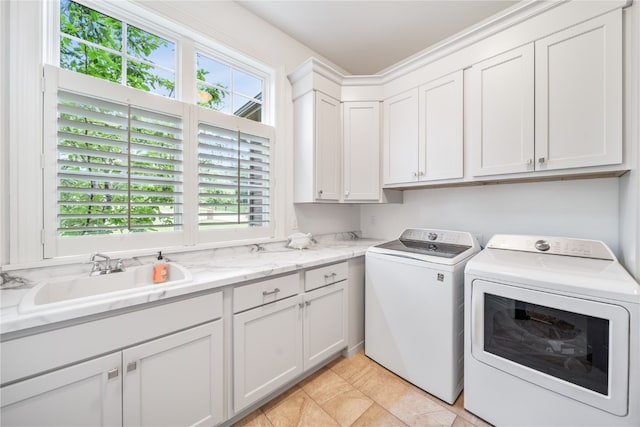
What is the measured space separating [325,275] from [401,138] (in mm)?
1427

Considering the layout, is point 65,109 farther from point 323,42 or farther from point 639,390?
point 639,390

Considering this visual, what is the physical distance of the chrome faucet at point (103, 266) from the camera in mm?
1333

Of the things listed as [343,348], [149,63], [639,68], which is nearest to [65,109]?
[149,63]

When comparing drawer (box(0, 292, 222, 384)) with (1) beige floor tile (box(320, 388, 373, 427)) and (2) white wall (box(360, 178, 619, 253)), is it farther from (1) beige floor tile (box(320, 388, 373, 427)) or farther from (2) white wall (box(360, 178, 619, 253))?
(2) white wall (box(360, 178, 619, 253))

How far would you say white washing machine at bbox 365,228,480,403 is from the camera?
1.60m

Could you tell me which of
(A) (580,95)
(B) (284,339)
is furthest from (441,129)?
(B) (284,339)

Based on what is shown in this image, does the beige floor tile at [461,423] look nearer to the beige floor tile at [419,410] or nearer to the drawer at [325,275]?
the beige floor tile at [419,410]

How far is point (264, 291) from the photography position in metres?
1.51

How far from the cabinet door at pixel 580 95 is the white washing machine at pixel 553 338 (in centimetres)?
56

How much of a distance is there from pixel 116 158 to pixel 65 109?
31cm

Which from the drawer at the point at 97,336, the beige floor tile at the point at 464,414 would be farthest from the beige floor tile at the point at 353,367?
the drawer at the point at 97,336

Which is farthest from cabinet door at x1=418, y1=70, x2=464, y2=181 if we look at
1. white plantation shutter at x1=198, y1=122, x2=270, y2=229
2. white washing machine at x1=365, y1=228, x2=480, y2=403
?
white plantation shutter at x1=198, y1=122, x2=270, y2=229

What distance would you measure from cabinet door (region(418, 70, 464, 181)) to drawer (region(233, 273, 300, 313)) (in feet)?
4.64

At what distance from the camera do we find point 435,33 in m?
2.29
